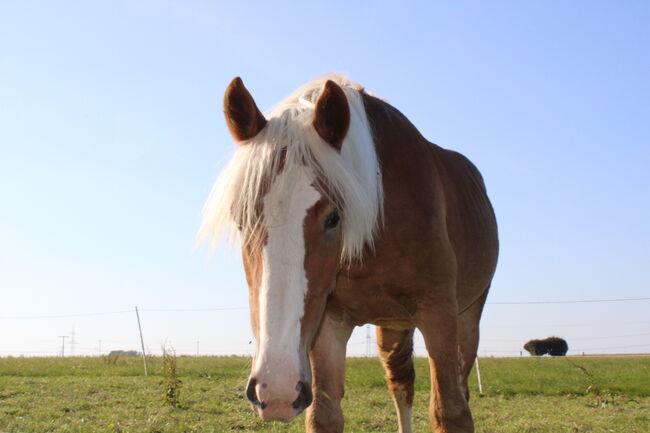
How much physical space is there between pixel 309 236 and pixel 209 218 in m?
0.62

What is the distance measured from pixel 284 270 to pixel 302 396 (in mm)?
497

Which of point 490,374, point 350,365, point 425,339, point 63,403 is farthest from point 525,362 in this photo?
point 425,339

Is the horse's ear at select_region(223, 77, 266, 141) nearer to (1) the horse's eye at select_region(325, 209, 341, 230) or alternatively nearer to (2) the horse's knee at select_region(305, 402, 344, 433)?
(1) the horse's eye at select_region(325, 209, 341, 230)

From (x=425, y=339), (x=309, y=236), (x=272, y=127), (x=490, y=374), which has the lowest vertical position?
(x=490, y=374)

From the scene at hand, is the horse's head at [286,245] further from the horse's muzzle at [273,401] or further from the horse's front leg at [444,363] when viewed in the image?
the horse's front leg at [444,363]

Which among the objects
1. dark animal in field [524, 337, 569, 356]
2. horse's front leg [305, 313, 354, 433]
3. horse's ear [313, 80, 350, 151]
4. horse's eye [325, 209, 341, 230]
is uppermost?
horse's ear [313, 80, 350, 151]

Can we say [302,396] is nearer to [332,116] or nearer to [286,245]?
[286,245]

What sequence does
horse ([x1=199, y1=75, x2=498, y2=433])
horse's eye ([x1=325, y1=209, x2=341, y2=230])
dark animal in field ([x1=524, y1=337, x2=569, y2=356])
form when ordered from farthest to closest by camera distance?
dark animal in field ([x1=524, y1=337, x2=569, y2=356]) → horse's eye ([x1=325, y1=209, x2=341, y2=230]) → horse ([x1=199, y1=75, x2=498, y2=433])

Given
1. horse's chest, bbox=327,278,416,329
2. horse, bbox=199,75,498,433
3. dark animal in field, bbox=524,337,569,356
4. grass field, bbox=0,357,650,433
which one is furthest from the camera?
dark animal in field, bbox=524,337,569,356

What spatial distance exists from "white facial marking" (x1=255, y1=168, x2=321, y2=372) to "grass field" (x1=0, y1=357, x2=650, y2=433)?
1971 mm

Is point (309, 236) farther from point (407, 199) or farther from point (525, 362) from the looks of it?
point (525, 362)

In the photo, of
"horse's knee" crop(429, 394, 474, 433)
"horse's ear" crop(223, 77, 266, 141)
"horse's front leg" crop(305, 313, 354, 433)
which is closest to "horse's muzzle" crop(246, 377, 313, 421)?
"horse's front leg" crop(305, 313, 354, 433)

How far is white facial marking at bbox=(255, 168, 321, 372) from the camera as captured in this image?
7.57 ft

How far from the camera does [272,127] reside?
2.96 metres
